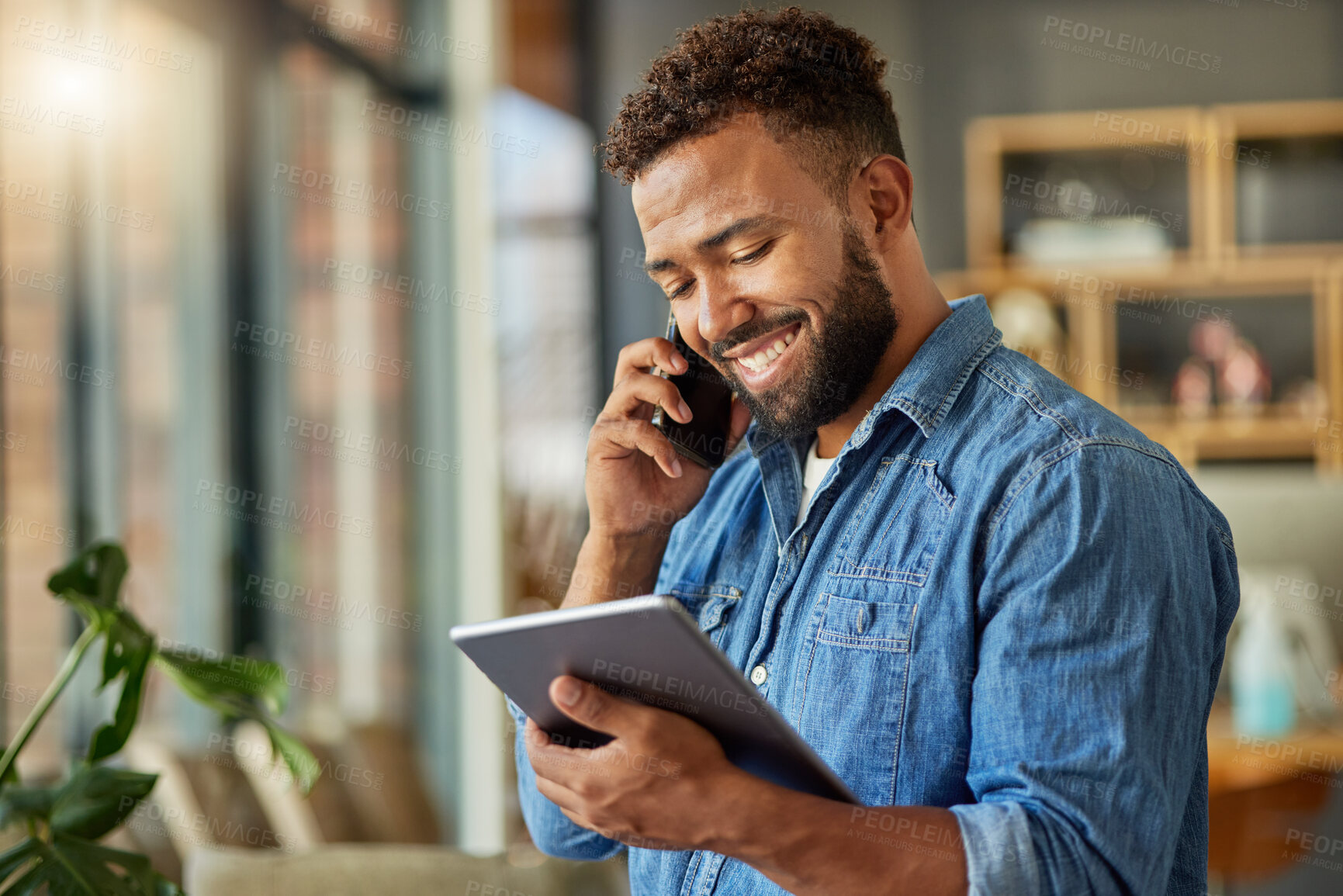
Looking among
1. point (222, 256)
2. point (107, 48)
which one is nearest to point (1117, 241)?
point (222, 256)

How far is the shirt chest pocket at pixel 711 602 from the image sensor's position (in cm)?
117

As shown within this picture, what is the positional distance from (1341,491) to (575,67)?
295 cm

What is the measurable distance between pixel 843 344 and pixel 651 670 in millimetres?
400

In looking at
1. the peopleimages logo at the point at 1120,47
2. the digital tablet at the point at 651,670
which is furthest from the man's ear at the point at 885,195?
the peopleimages logo at the point at 1120,47

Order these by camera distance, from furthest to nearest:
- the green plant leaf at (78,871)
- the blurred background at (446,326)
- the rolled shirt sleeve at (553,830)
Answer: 1. the blurred background at (446,326)
2. the rolled shirt sleeve at (553,830)
3. the green plant leaf at (78,871)

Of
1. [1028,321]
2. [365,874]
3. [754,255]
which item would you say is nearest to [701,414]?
[754,255]

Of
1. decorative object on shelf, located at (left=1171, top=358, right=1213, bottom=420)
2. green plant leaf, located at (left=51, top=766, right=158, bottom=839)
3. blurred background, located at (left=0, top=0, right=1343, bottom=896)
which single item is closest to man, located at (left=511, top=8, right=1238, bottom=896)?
green plant leaf, located at (left=51, top=766, right=158, bottom=839)

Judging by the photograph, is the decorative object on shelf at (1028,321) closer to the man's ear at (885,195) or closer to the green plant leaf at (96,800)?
the man's ear at (885,195)

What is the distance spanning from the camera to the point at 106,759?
49.6 inches

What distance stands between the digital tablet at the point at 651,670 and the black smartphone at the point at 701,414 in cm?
45

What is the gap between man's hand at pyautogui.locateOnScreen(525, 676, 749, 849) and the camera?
0.85 meters

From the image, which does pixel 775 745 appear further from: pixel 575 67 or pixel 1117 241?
pixel 575 67

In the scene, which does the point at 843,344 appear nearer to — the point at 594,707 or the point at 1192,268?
the point at 594,707

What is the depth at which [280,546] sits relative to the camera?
275 centimetres
